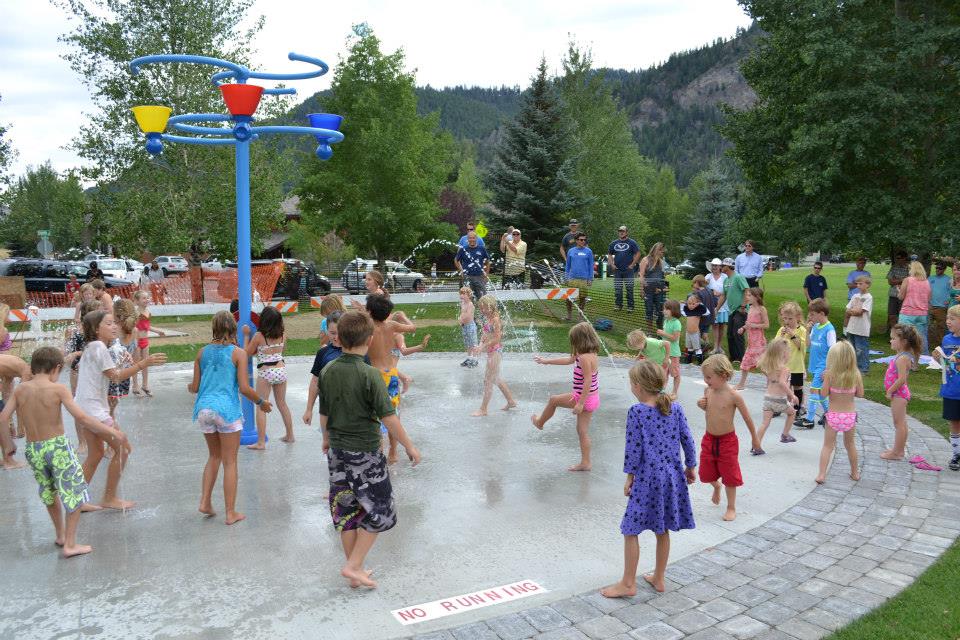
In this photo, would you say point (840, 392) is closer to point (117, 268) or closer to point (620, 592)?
point (620, 592)

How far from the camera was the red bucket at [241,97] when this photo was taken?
7.70 metres

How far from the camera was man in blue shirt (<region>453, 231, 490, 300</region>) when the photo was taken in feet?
49.8

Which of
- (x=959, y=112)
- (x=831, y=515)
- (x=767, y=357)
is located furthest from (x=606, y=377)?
(x=959, y=112)

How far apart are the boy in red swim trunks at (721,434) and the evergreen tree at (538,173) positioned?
71.6 feet

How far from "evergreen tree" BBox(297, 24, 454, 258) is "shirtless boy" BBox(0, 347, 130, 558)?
30.5m

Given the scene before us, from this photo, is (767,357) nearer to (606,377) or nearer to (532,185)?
(606,377)

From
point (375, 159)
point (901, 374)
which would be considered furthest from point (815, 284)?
point (375, 159)

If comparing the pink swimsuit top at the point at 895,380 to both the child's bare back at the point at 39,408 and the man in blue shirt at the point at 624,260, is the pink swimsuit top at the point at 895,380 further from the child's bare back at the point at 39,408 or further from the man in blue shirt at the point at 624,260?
the man in blue shirt at the point at 624,260

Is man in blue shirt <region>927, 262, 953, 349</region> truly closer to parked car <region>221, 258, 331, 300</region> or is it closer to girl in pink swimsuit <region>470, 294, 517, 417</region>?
girl in pink swimsuit <region>470, 294, 517, 417</region>

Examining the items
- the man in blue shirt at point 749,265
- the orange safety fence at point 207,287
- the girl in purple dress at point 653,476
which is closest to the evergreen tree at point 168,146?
the orange safety fence at point 207,287

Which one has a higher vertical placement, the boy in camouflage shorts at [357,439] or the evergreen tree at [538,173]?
the evergreen tree at [538,173]

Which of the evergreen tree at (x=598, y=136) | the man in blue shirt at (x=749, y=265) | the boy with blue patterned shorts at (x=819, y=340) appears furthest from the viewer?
the evergreen tree at (x=598, y=136)

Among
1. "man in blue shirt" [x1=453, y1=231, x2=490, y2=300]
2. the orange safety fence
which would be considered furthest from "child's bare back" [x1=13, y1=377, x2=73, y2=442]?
the orange safety fence

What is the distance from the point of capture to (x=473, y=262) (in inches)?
605
